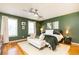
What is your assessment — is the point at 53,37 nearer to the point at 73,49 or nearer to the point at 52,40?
the point at 52,40

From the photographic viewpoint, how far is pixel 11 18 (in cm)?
179

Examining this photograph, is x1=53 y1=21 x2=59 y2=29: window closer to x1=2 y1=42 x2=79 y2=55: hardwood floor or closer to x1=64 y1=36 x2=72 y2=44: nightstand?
x1=64 y1=36 x2=72 y2=44: nightstand

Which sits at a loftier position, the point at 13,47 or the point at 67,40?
the point at 67,40

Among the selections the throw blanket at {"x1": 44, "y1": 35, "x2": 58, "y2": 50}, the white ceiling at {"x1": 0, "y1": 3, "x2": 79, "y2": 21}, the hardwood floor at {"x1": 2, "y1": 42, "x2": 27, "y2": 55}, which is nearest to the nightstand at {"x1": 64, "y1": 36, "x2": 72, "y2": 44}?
the throw blanket at {"x1": 44, "y1": 35, "x2": 58, "y2": 50}

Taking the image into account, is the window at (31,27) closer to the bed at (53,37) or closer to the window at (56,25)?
the bed at (53,37)

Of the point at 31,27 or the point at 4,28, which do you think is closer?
the point at 4,28

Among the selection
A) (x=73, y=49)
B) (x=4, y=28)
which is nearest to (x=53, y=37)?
(x=73, y=49)

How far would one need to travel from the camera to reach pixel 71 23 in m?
1.86

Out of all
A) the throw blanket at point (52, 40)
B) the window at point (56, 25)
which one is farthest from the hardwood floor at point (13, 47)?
the window at point (56, 25)

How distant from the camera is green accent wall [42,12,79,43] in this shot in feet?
Answer: 6.00

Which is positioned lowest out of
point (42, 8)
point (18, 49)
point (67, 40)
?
point (18, 49)

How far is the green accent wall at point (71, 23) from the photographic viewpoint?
183cm

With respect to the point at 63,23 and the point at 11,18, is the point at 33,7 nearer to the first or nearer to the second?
the point at 11,18
